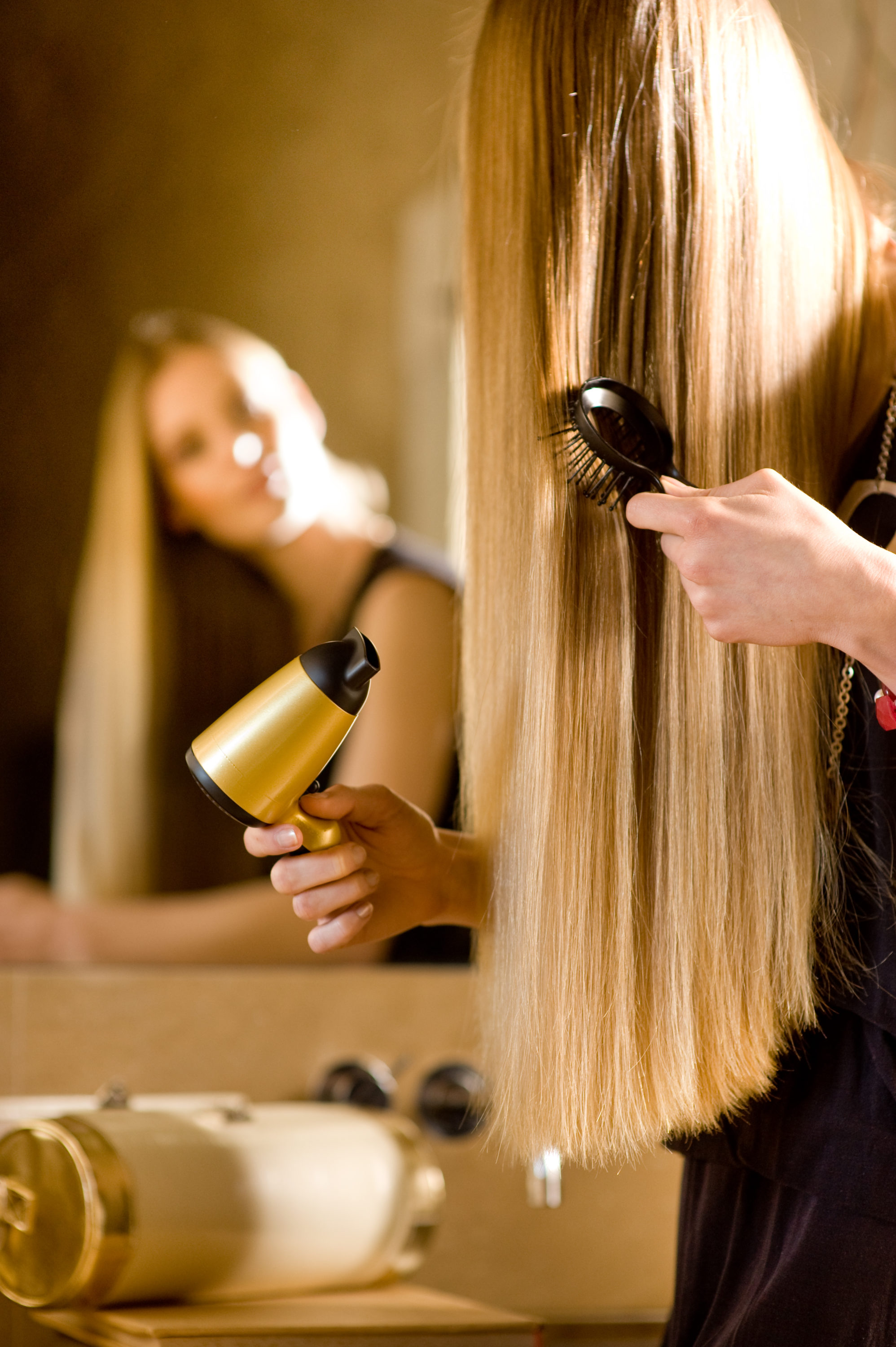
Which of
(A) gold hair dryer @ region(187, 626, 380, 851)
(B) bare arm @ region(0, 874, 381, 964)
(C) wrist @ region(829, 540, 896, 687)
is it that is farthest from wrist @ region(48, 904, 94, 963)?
(C) wrist @ region(829, 540, 896, 687)

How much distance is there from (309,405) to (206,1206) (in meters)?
0.62

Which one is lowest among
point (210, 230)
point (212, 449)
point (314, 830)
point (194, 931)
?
point (194, 931)

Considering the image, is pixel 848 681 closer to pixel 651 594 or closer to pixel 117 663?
pixel 651 594

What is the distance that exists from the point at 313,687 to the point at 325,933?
0.16 m

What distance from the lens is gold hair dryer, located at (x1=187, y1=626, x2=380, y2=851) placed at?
0.59 meters

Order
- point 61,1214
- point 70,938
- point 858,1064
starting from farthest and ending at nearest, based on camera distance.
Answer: point 70,938 < point 61,1214 < point 858,1064

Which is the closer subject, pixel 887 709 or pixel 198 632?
pixel 887 709

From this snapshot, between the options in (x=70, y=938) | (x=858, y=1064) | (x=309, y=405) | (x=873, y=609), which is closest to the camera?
(x=873, y=609)

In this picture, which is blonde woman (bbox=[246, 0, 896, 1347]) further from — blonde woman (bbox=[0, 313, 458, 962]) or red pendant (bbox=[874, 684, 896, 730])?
blonde woman (bbox=[0, 313, 458, 962])

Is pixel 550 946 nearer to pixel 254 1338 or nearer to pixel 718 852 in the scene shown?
pixel 718 852

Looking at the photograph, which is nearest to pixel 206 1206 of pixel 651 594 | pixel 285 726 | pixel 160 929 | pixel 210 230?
pixel 160 929

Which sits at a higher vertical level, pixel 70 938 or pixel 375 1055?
pixel 70 938

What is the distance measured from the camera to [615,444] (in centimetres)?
66

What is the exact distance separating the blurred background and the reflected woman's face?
5 cm
